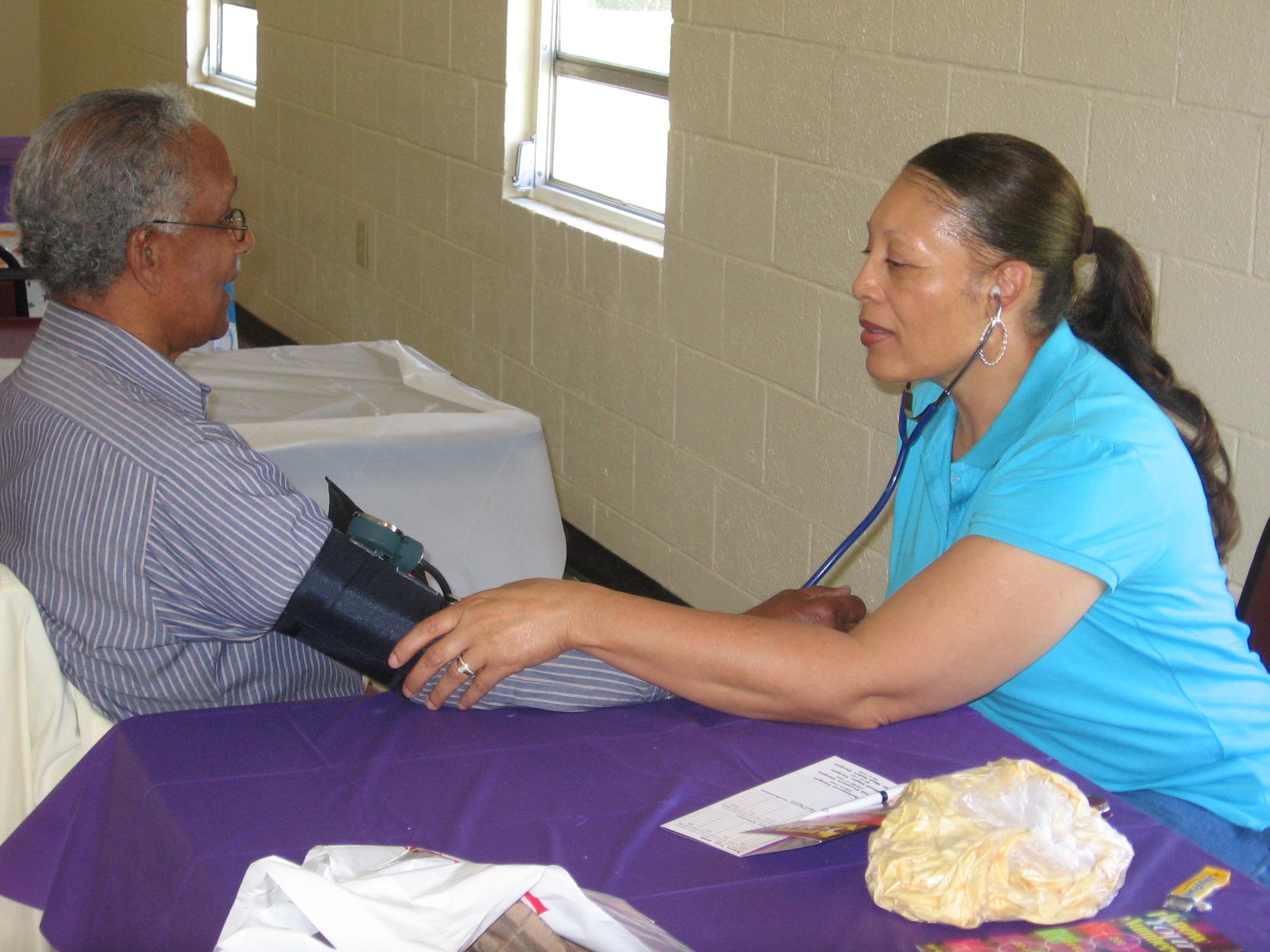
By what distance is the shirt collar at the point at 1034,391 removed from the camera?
4.74 ft

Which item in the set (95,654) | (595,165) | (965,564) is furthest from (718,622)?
(595,165)

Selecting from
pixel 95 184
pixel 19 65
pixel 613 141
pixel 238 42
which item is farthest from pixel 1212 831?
pixel 19 65

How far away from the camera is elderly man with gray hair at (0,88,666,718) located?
51.4 inches

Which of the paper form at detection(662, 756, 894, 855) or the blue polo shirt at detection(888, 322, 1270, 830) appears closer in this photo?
the paper form at detection(662, 756, 894, 855)

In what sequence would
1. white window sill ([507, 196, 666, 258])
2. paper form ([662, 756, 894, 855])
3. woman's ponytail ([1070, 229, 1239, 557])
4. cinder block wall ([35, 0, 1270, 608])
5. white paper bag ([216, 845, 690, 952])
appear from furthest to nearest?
white window sill ([507, 196, 666, 258])
cinder block wall ([35, 0, 1270, 608])
woman's ponytail ([1070, 229, 1239, 557])
paper form ([662, 756, 894, 855])
white paper bag ([216, 845, 690, 952])

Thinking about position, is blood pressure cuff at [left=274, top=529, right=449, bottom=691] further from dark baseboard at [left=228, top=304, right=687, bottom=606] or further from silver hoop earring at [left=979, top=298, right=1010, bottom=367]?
dark baseboard at [left=228, top=304, right=687, bottom=606]

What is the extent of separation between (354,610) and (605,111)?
243 centimetres

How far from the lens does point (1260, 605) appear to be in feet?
5.20

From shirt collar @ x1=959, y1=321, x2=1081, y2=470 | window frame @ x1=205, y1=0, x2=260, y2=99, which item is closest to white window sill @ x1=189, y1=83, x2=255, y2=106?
window frame @ x1=205, y1=0, x2=260, y2=99

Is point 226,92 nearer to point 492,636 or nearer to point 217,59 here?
point 217,59

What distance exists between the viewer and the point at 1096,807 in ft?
3.59

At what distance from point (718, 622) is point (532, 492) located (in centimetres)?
135

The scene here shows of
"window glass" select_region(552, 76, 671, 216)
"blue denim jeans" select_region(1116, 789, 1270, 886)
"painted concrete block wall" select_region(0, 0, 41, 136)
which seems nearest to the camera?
"blue denim jeans" select_region(1116, 789, 1270, 886)

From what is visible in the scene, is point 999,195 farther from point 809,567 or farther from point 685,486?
point 685,486
